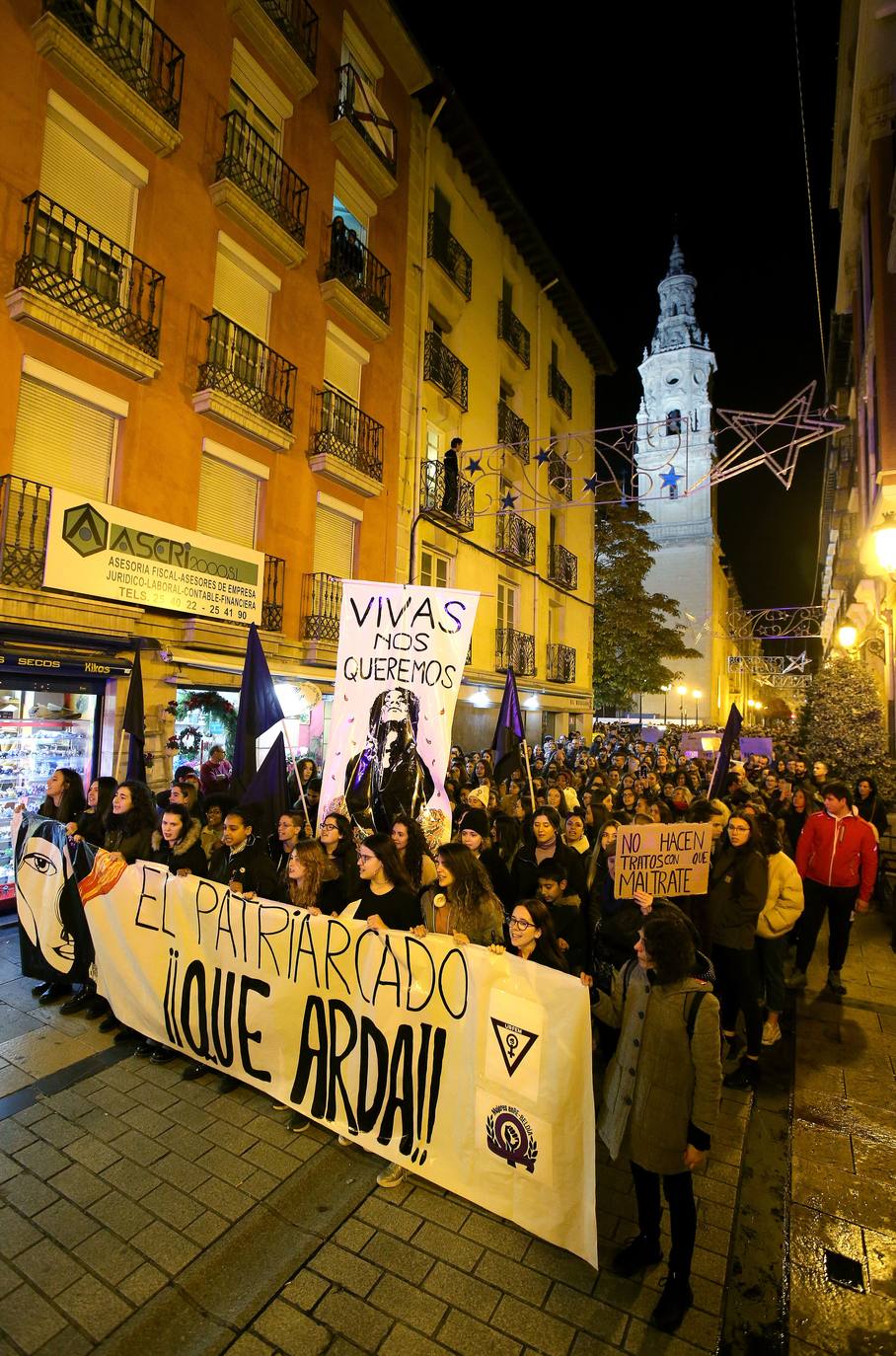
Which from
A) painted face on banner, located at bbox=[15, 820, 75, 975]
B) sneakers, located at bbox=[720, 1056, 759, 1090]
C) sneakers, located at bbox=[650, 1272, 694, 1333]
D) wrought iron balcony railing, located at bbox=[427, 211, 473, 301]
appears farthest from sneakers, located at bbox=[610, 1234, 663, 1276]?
wrought iron balcony railing, located at bbox=[427, 211, 473, 301]

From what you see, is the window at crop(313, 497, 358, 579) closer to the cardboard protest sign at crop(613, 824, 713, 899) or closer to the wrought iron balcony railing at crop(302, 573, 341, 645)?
the wrought iron balcony railing at crop(302, 573, 341, 645)

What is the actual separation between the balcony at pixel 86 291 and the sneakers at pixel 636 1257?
11091 mm

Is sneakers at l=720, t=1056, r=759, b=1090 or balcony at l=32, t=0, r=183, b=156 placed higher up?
balcony at l=32, t=0, r=183, b=156

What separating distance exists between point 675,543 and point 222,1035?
175ft

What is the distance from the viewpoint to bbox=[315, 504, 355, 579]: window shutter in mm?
14719

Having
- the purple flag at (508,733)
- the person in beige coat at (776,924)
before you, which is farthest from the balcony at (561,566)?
the person in beige coat at (776,924)

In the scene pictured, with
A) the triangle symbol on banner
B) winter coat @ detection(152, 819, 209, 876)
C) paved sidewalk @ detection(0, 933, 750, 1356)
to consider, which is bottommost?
paved sidewalk @ detection(0, 933, 750, 1356)

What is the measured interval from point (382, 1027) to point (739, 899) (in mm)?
2773

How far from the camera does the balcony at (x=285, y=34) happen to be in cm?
1253

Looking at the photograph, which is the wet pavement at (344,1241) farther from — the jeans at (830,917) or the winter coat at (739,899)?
the jeans at (830,917)

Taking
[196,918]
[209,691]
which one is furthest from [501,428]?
[196,918]

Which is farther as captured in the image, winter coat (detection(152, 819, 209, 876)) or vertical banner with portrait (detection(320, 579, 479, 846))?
vertical banner with portrait (detection(320, 579, 479, 846))

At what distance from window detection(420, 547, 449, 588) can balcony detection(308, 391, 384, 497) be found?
2.69 metres

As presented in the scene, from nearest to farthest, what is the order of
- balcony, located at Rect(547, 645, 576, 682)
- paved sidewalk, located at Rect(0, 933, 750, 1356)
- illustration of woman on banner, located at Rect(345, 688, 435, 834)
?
paved sidewalk, located at Rect(0, 933, 750, 1356) < illustration of woman on banner, located at Rect(345, 688, 435, 834) < balcony, located at Rect(547, 645, 576, 682)
